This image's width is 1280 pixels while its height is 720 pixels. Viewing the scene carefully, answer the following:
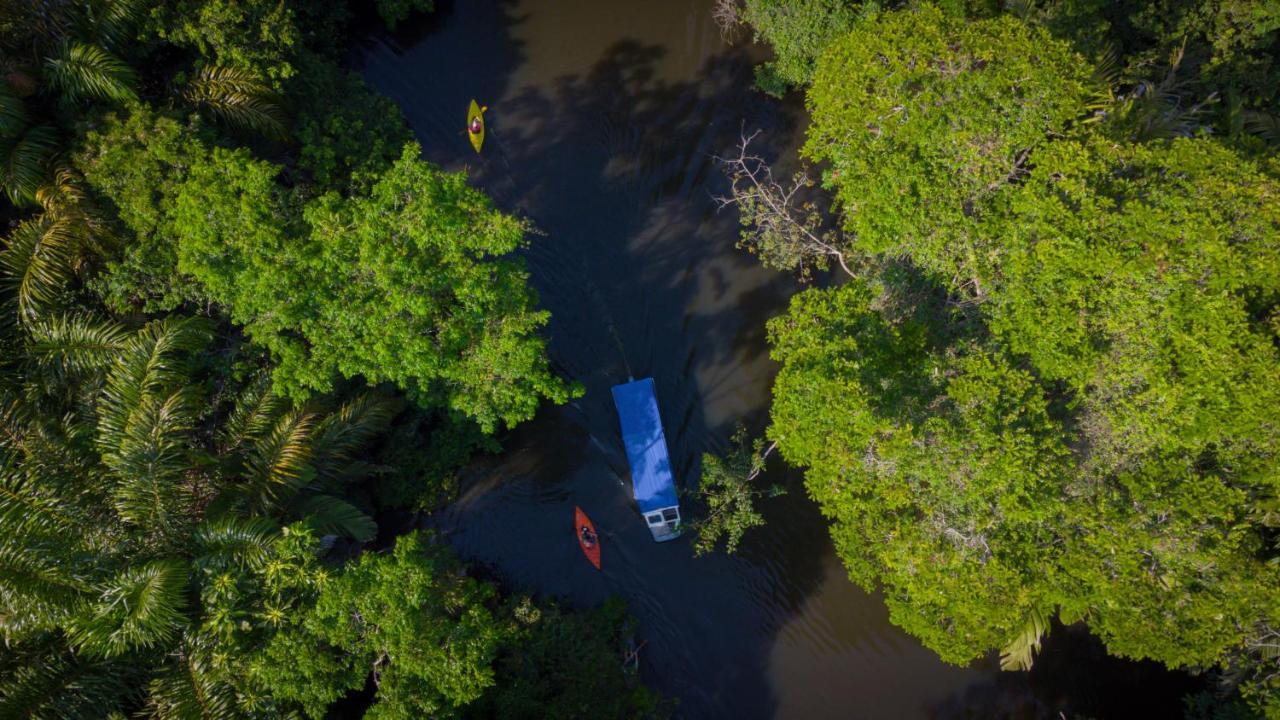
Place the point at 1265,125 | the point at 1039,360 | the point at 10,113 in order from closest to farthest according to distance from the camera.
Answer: the point at 10,113 < the point at 1039,360 < the point at 1265,125

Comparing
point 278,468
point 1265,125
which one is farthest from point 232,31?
point 1265,125

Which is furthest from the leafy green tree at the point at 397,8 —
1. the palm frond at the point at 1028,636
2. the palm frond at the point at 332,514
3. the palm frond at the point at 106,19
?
the palm frond at the point at 1028,636

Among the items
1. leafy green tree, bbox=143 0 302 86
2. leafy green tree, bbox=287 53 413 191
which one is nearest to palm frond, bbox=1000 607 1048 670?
leafy green tree, bbox=287 53 413 191

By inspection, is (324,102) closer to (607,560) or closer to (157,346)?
(157,346)

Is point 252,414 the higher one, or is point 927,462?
point 252,414

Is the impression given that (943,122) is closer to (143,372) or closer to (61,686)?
(143,372)

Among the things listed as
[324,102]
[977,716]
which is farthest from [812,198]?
[977,716]

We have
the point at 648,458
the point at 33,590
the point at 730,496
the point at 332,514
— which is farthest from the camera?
the point at 648,458
